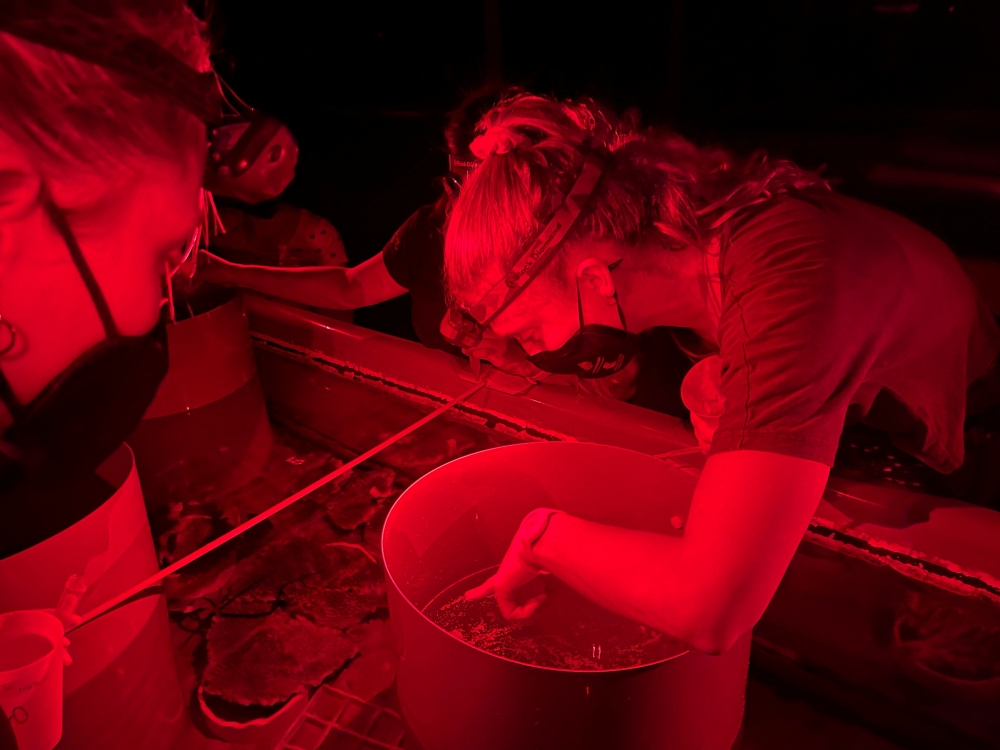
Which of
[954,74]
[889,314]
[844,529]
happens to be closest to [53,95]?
[889,314]

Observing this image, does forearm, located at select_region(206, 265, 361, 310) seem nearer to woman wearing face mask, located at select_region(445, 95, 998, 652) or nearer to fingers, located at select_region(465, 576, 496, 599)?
woman wearing face mask, located at select_region(445, 95, 998, 652)

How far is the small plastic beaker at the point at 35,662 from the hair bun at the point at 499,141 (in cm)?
68

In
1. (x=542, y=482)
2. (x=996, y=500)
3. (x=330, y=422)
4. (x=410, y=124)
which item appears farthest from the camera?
(x=410, y=124)

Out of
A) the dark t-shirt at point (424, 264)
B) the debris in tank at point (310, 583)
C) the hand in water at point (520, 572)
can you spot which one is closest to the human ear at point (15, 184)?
the hand in water at point (520, 572)

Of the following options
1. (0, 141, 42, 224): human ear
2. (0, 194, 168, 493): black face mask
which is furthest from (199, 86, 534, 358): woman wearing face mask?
(0, 141, 42, 224): human ear

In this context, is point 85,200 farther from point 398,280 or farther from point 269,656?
point 398,280

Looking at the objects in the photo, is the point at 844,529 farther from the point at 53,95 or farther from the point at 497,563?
the point at 53,95

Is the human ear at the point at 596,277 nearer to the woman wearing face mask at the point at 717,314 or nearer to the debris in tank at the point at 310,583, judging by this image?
A: the woman wearing face mask at the point at 717,314

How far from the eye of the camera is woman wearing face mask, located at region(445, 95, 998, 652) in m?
0.56

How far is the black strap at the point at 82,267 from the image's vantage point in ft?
1.43

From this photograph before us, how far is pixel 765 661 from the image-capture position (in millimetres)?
944

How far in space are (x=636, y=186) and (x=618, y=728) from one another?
0.56 m

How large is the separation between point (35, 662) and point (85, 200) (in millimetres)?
449

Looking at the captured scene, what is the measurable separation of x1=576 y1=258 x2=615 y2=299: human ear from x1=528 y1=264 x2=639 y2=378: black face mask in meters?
0.01
